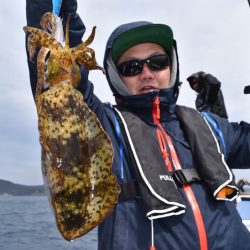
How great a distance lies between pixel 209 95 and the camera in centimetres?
729

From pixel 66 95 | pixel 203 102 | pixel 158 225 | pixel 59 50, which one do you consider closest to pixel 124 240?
pixel 158 225

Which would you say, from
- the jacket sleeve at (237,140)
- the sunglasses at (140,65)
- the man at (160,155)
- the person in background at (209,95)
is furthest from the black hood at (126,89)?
the person in background at (209,95)

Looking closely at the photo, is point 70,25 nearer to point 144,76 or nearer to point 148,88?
point 144,76

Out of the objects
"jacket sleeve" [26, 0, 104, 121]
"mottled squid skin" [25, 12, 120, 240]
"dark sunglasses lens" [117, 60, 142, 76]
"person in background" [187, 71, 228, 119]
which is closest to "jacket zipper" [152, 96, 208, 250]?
"dark sunglasses lens" [117, 60, 142, 76]

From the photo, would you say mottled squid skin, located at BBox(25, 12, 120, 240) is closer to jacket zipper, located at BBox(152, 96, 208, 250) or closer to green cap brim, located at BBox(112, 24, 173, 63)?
jacket zipper, located at BBox(152, 96, 208, 250)

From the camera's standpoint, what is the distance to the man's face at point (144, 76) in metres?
4.23

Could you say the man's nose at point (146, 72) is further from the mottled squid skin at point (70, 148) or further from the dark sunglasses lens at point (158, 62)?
the mottled squid skin at point (70, 148)

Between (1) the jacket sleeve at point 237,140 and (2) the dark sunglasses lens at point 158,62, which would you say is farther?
(1) the jacket sleeve at point 237,140

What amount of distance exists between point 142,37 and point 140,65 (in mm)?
350

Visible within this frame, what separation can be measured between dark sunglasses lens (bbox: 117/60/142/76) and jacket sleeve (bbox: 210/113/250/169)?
1045 mm

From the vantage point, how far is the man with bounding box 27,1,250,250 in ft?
11.4

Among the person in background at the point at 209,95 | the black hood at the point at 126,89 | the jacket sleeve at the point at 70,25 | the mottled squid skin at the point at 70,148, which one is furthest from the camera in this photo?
the person in background at the point at 209,95

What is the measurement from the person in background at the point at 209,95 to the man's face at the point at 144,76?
9.92 ft

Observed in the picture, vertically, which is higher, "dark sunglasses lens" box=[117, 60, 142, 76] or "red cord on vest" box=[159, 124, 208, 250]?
"dark sunglasses lens" box=[117, 60, 142, 76]
